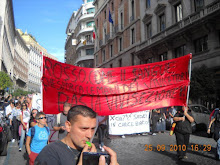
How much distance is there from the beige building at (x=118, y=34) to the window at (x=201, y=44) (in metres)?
9.32

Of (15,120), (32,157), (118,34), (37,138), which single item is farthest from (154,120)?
(118,34)

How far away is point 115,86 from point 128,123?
6799 millimetres

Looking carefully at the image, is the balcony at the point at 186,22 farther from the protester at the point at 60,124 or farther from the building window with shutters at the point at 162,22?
the protester at the point at 60,124

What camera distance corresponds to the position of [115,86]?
203 inches

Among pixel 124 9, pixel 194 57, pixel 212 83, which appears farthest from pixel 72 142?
pixel 124 9

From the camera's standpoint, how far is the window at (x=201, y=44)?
733 inches

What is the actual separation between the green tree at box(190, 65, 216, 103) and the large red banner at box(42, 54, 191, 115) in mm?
12476

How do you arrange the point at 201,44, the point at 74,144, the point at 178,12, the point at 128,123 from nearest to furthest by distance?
the point at 74,144 → the point at 128,123 → the point at 201,44 → the point at 178,12

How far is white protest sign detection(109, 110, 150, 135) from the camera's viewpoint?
11.4 metres

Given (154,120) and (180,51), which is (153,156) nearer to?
(154,120)

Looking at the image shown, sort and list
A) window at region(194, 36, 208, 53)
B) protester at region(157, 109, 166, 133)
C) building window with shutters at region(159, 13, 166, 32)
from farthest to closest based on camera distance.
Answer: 1. building window with shutters at region(159, 13, 166, 32)
2. window at region(194, 36, 208, 53)
3. protester at region(157, 109, 166, 133)

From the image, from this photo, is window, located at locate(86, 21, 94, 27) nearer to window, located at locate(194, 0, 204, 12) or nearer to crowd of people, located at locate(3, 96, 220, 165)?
window, located at locate(194, 0, 204, 12)

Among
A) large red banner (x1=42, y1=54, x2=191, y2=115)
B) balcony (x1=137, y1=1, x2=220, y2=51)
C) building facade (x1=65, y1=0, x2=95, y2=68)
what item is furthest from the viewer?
building facade (x1=65, y1=0, x2=95, y2=68)

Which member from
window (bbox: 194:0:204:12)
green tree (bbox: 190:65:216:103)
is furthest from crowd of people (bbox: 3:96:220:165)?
window (bbox: 194:0:204:12)
